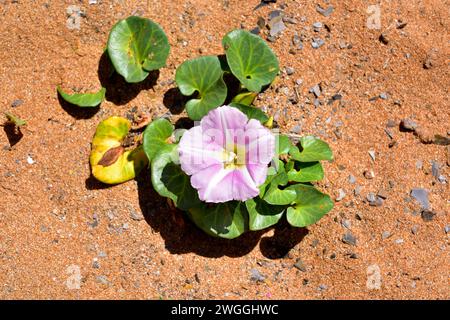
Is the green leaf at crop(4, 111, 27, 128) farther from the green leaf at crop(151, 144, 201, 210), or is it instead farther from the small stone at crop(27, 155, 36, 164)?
the green leaf at crop(151, 144, 201, 210)

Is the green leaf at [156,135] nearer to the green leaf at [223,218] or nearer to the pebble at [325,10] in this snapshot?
the green leaf at [223,218]

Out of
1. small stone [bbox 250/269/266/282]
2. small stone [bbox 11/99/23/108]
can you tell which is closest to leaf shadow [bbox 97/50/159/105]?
small stone [bbox 11/99/23/108]

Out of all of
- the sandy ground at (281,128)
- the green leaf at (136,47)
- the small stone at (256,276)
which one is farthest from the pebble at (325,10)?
the small stone at (256,276)

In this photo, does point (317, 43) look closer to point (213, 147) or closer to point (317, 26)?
point (317, 26)

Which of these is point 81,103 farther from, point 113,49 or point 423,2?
point 423,2

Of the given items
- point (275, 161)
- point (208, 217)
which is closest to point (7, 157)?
point (208, 217)

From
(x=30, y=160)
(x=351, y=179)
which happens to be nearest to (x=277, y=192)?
(x=351, y=179)

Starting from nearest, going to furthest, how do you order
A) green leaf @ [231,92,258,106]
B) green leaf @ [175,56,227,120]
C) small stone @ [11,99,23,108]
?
green leaf @ [175,56,227,120]
green leaf @ [231,92,258,106]
small stone @ [11,99,23,108]
